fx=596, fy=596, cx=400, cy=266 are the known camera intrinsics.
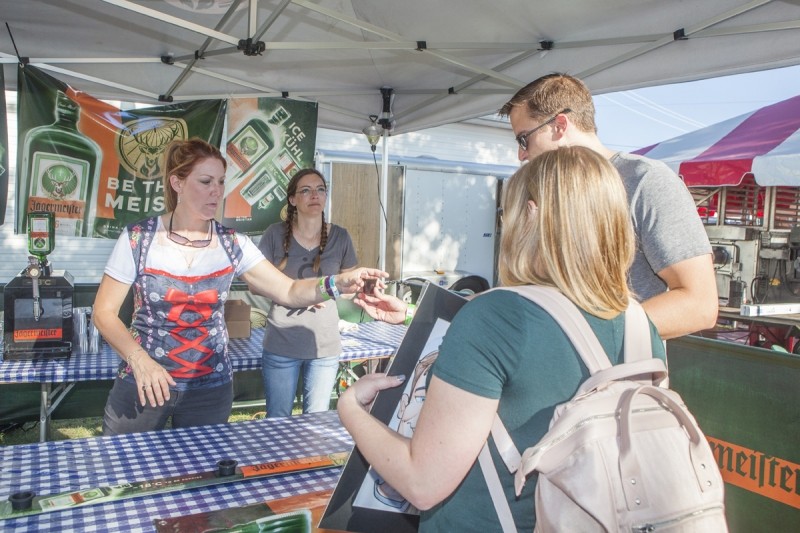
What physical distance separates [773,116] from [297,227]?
7.81m

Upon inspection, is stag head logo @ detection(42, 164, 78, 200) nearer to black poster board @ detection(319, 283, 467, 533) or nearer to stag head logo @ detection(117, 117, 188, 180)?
stag head logo @ detection(117, 117, 188, 180)

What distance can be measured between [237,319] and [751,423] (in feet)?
11.8

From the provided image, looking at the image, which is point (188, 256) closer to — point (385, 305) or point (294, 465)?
point (385, 305)

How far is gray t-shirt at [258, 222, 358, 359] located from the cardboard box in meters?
1.26

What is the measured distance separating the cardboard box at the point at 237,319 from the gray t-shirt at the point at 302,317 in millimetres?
1259

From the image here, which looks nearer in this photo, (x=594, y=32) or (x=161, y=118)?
(x=594, y=32)

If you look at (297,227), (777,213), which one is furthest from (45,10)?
(777,213)

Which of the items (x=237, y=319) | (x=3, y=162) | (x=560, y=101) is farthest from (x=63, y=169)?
(x=560, y=101)

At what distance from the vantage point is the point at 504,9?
11.6 ft

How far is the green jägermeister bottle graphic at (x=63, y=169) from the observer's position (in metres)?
5.02

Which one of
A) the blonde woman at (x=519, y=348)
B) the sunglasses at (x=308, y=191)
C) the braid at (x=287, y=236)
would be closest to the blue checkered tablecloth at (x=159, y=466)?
the blonde woman at (x=519, y=348)

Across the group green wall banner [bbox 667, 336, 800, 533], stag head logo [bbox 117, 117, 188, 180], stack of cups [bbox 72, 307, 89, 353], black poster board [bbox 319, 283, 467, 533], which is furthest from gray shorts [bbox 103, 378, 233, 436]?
stag head logo [bbox 117, 117, 188, 180]

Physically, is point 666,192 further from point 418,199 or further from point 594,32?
point 418,199

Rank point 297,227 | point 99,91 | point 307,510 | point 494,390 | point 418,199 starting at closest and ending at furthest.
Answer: point 494,390
point 307,510
point 297,227
point 99,91
point 418,199
